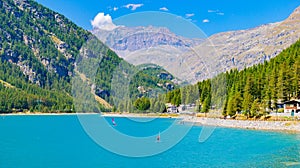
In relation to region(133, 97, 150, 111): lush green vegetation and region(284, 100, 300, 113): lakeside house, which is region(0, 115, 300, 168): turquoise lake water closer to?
region(133, 97, 150, 111): lush green vegetation

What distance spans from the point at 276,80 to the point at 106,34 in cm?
6508

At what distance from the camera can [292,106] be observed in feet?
215

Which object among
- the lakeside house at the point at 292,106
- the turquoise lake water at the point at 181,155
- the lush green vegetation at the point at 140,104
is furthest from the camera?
the lakeside house at the point at 292,106

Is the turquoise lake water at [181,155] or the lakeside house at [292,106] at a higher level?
the lakeside house at [292,106]

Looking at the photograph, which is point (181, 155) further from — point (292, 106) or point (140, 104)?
point (292, 106)

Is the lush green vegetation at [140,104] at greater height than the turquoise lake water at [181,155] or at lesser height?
greater

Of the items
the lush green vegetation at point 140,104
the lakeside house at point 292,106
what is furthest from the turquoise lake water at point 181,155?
the lakeside house at point 292,106

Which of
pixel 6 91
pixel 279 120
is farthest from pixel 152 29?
pixel 6 91

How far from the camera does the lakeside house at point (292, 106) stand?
64.6 metres

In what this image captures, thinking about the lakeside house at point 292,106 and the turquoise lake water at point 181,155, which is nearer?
the turquoise lake water at point 181,155

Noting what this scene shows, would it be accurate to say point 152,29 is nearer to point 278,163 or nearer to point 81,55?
point 81,55

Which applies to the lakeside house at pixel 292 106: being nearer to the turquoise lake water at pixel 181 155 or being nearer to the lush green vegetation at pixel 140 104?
the turquoise lake water at pixel 181 155

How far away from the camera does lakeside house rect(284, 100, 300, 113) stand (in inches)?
2542

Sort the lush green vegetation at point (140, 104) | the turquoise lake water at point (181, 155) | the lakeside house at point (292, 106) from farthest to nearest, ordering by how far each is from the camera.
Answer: the lakeside house at point (292, 106), the lush green vegetation at point (140, 104), the turquoise lake water at point (181, 155)
